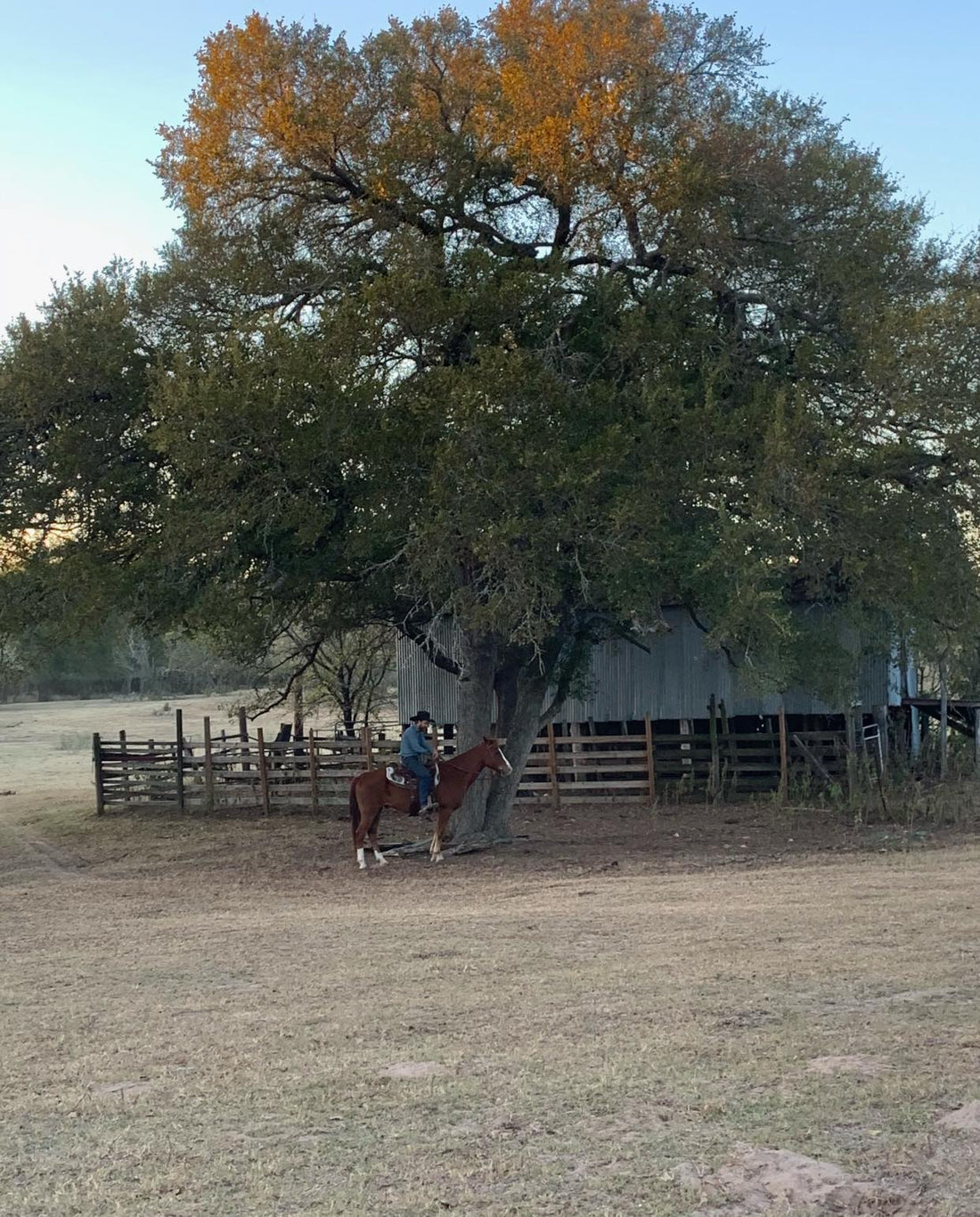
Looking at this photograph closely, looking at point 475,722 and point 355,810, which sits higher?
point 475,722

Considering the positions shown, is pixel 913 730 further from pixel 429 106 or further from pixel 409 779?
pixel 429 106

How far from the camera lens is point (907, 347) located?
1675cm

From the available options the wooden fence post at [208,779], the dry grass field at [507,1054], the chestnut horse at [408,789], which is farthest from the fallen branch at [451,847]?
the wooden fence post at [208,779]

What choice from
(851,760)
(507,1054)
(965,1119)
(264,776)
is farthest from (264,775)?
(965,1119)

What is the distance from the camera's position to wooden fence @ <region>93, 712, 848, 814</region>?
25.8 metres

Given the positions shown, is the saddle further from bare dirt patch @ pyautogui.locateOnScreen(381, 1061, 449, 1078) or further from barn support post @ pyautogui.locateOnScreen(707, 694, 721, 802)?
bare dirt patch @ pyautogui.locateOnScreen(381, 1061, 449, 1078)

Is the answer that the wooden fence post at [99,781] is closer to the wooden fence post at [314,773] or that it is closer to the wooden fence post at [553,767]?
the wooden fence post at [314,773]

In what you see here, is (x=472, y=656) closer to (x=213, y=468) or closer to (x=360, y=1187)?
(x=213, y=468)

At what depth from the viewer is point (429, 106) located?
18.2 metres

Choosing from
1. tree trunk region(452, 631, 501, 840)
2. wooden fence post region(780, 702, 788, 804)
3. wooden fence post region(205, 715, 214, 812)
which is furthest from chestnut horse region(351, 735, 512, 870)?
wooden fence post region(205, 715, 214, 812)

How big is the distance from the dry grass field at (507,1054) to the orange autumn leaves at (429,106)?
9983 mm

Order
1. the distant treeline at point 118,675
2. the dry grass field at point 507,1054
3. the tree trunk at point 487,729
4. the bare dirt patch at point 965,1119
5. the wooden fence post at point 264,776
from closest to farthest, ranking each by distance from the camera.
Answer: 1. the dry grass field at point 507,1054
2. the bare dirt patch at point 965,1119
3. the tree trunk at point 487,729
4. the wooden fence post at point 264,776
5. the distant treeline at point 118,675

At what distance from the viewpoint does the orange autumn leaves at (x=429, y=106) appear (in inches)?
682

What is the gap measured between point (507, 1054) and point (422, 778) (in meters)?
11.5
